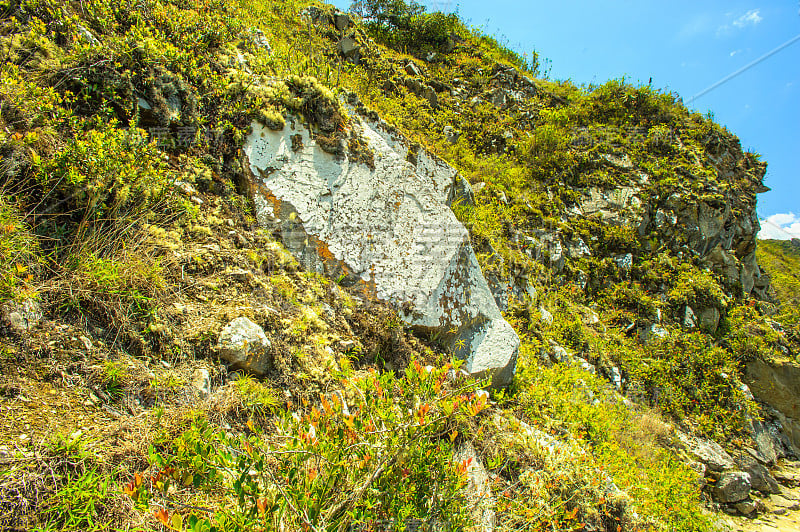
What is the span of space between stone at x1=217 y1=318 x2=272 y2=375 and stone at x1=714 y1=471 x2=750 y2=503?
7.53m

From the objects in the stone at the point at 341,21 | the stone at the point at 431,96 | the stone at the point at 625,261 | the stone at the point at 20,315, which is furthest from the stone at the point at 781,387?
the stone at the point at 341,21

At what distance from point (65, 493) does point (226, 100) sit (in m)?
4.10

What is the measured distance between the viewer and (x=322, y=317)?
362cm

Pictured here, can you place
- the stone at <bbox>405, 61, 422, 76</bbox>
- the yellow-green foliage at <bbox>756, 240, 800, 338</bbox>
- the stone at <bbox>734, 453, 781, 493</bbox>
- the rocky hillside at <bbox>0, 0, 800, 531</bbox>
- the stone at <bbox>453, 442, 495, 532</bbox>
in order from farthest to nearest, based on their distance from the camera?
the stone at <bbox>405, 61, 422, 76</bbox>
the yellow-green foliage at <bbox>756, 240, 800, 338</bbox>
the stone at <bbox>734, 453, 781, 493</bbox>
the stone at <bbox>453, 442, 495, 532</bbox>
the rocky hillside at <bbox>0, 0, 800, 531</bbox>

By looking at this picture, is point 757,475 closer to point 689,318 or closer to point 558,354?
point 689,318

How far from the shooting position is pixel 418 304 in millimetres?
4152

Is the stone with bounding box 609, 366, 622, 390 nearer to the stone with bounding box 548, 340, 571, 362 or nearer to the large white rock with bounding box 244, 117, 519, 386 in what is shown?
the stone with bounding box 548, 340, 571, 362

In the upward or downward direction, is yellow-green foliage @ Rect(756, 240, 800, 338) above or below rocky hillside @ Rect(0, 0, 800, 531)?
above

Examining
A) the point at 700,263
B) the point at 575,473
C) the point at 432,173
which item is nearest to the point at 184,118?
the point at 432,173

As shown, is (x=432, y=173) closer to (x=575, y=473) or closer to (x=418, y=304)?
(x=418, y=304)

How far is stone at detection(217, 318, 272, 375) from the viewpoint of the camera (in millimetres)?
2762

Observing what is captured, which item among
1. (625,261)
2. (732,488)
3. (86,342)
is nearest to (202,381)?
(86,342)

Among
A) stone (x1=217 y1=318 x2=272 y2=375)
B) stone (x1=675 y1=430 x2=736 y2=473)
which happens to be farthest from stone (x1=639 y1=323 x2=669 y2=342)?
stone (x1=217 y1=318 x2=272 y2=375)

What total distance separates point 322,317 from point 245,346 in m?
0.93
